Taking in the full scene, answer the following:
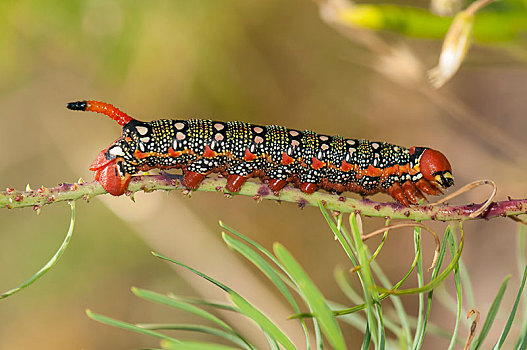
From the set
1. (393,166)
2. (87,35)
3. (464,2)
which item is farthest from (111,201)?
(464,2)

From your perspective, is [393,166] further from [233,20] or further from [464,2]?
[233,20]

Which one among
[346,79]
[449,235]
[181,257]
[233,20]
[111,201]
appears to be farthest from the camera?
[346,79]

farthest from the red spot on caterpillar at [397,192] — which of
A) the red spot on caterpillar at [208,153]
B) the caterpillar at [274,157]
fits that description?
the red spot on caterpillar at [208,153]

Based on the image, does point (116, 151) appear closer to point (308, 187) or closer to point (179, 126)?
point (179, 126)

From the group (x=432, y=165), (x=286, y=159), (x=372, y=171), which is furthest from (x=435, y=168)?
(x=286, y=159)

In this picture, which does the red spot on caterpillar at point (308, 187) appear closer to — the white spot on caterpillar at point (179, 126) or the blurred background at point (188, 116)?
the white spot on caterpillar at point (179, 126)

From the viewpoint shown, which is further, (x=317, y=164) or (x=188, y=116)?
(x=188, y=116)

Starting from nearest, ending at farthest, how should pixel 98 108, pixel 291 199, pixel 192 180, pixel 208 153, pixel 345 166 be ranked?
1. pixel 291 199
2. pixel 192 180
3. pixel 98 108
4. pixel 208 153
5. pixel 345 166
